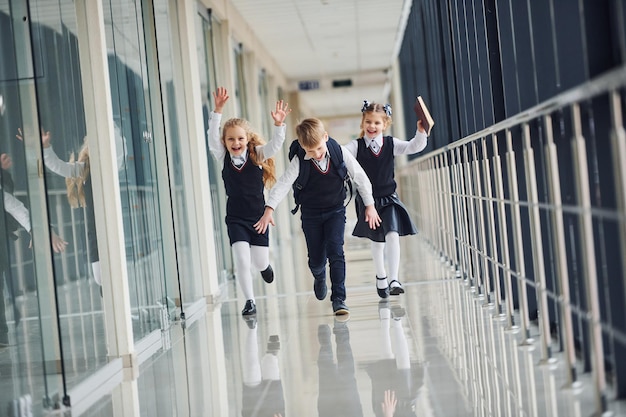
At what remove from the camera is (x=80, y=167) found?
14.8 ft

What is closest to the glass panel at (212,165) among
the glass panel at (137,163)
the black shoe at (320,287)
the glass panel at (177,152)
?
the glass panel at (177,152)

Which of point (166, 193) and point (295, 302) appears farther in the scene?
point (295, 302)

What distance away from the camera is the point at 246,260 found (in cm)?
613

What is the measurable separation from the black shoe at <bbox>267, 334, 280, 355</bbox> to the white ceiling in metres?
6.49

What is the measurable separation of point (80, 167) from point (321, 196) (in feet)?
5.80

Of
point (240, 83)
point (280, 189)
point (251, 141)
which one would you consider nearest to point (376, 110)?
point (251, 141)

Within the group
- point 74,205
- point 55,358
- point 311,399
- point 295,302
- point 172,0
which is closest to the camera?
point 311,399

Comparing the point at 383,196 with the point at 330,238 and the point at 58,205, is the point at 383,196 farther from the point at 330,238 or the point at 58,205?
the point at 58,205

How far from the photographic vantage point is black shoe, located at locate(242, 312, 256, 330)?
5814mm

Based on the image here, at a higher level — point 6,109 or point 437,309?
point 6,109

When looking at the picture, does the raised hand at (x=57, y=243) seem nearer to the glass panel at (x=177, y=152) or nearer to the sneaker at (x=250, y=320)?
the sneaker at (x=250, y=320)

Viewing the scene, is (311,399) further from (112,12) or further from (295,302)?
(295,302)

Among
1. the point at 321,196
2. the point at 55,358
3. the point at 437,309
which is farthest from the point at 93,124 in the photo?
the point at 437,309

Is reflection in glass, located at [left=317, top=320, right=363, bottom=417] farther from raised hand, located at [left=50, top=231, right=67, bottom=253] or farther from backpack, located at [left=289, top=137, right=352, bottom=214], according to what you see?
raised hand, located at [left=50, top=231, right=67, bottom=253]
